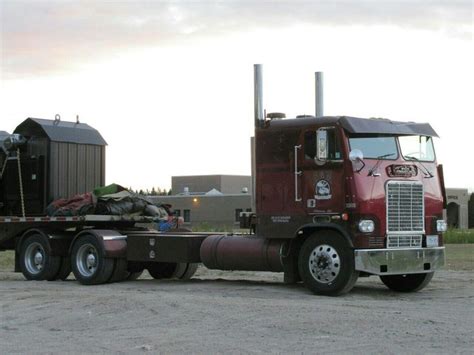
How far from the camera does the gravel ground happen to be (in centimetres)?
859

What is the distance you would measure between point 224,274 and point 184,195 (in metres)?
55.1

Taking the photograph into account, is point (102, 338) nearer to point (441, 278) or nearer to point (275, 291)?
point (275, 291)

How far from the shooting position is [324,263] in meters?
13.2

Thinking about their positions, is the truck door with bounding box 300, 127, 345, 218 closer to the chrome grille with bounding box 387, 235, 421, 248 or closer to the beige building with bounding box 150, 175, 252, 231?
the chrome grille with bounding box 387, 235, 421, 248

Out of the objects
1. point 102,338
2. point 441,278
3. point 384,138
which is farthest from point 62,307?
point 441,278

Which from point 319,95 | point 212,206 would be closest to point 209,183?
point 212,206

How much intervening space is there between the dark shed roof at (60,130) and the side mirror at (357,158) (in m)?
7.96

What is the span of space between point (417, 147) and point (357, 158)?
62.2 inches

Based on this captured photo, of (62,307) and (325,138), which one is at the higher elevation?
(325,138)

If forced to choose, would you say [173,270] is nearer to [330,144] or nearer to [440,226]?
[330,144]

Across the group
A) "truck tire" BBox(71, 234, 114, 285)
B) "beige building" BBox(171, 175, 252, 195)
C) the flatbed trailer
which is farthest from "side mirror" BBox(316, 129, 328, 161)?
"beige building" BBox(171, 175, 252, 195)

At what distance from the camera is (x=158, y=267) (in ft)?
58.1

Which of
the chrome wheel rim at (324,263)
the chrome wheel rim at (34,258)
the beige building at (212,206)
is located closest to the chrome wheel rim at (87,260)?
the chrome wheel rim at (34,258)

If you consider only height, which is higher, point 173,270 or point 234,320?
point 173,270
